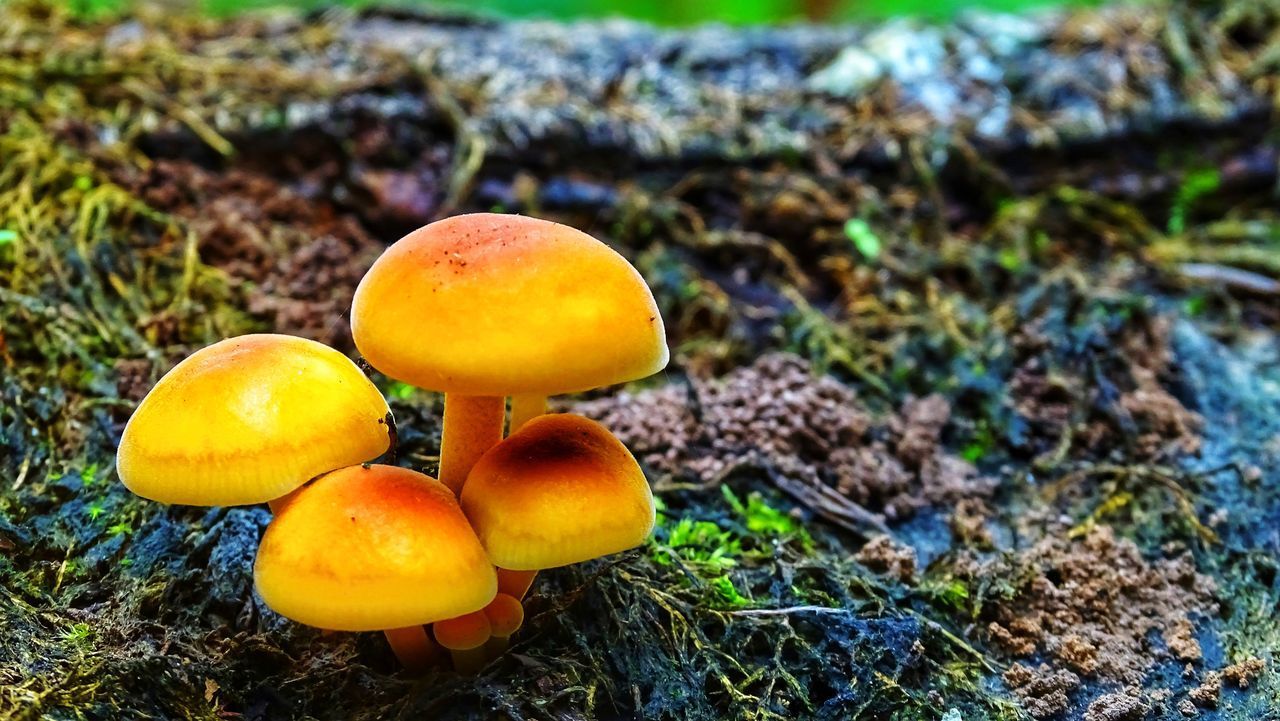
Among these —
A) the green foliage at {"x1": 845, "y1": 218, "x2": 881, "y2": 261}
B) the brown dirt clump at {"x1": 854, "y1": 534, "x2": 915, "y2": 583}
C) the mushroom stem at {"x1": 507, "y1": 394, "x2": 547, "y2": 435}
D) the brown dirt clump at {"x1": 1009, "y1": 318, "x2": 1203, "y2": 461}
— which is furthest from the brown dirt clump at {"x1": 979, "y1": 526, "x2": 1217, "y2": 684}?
the green foliage at {"x1": 845, "y1": 218, "x2": 881, "y2": 261}

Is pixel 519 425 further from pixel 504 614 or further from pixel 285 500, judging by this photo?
pixel 285 500

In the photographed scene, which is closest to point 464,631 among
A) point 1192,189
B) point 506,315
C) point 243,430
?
point 243,430

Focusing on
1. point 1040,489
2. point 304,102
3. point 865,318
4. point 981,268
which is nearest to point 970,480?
point 1040,489

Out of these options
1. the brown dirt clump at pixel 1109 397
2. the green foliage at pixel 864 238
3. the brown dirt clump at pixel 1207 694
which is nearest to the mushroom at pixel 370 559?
the brown dirt clump at pixel 1207 694

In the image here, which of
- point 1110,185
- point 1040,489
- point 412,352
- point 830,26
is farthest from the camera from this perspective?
point 830,26

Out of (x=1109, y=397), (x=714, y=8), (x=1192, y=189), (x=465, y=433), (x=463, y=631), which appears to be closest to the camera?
(x=463, y=631)

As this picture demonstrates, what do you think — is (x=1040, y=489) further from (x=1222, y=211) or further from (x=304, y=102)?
(x=304, y=102)


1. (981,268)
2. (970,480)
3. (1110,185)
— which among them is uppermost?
(1110,185)
